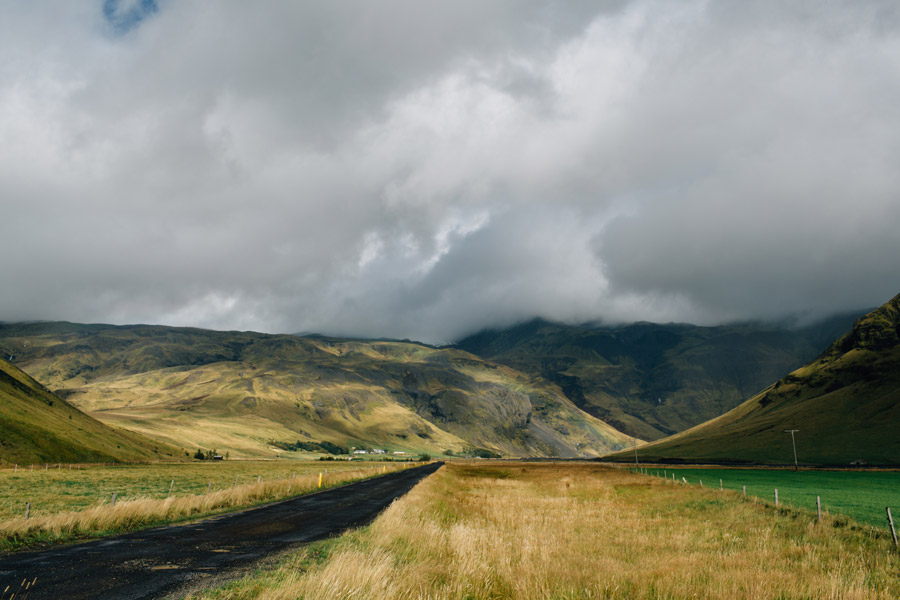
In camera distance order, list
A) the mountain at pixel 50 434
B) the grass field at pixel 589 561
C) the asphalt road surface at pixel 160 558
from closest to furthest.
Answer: the grass field at pixel 589 561 < the asphalt road surface at pixel 160 558 < the mountain at pixel 50 434

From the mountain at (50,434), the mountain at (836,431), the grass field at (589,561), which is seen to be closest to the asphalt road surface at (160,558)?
the grass field at (589,561)

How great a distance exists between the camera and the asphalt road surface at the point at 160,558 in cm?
1127

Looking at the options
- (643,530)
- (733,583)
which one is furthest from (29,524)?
(643,530)

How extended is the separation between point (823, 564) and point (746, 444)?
193m

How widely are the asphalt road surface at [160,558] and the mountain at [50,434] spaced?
9562 centimetres

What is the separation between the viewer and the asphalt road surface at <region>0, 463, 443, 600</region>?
37.0 ft

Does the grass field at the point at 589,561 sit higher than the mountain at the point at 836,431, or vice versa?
the grass field at the point at 589,561

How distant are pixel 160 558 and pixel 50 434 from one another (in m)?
119

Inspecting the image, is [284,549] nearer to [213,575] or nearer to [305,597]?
[213,575]

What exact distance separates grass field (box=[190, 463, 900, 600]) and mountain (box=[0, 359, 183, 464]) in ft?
344

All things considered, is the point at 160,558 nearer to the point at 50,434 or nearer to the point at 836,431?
the point at 50,434

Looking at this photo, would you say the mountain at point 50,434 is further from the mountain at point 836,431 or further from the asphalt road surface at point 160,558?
the mountain at point 836,431

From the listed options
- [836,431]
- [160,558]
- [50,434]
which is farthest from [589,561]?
[836,431]

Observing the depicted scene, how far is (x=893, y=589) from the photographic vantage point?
12.1 m
